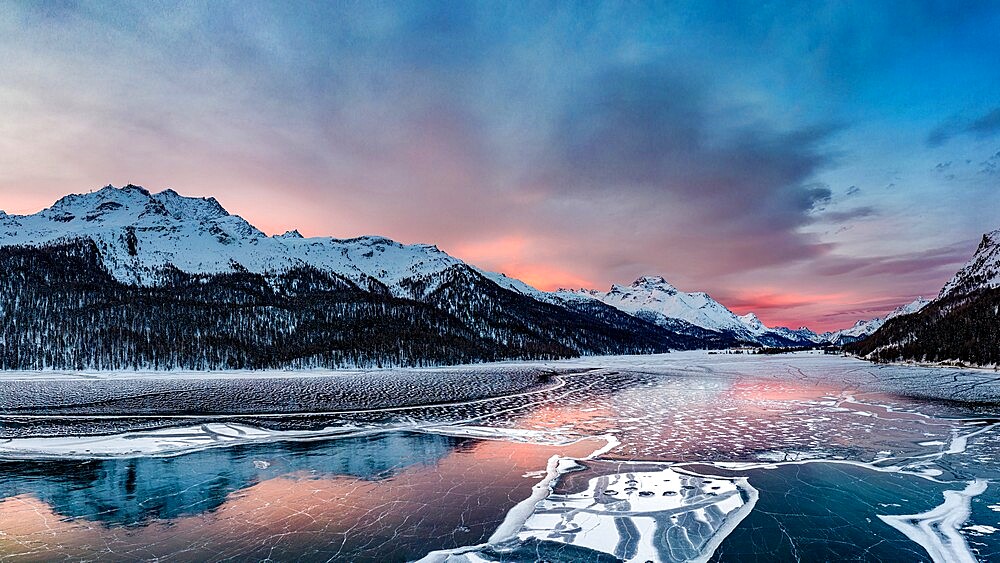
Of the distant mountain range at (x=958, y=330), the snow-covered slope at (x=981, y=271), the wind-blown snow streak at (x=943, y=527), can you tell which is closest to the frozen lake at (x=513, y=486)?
the wind-blown snow streak at (x=943, y=527)

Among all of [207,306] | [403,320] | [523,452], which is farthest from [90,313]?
[523,452]

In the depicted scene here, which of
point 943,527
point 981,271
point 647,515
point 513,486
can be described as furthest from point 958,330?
point 513,486

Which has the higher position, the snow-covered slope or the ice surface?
the snow-covered slope

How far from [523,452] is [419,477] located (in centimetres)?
610

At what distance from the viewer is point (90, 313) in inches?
6673

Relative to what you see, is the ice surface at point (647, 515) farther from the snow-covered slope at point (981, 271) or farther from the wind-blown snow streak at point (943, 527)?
the snow-covered slope at point (981, 271)

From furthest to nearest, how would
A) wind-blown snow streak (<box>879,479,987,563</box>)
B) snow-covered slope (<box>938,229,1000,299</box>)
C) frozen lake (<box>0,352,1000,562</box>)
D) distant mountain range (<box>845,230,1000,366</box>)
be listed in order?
snow-covered slope (<box>938,229,1000,299</box>) < distant mountain range (<box>845,230,1000,366</box>) < frozen lake (<box>0,352,1000,562</box>) < wind-blown snow streak (<box>879,479,987,563</box>)

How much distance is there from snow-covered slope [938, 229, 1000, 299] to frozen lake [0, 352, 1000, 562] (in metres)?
164

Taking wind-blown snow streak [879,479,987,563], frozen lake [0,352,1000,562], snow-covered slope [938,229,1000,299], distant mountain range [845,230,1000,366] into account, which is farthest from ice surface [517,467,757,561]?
snow-covered slope [938,229,1000,299]

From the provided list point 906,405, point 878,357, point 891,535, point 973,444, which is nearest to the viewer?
point 891,535

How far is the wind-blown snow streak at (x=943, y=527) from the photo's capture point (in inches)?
464

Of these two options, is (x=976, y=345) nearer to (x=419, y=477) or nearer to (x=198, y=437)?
(x=419, y=477)

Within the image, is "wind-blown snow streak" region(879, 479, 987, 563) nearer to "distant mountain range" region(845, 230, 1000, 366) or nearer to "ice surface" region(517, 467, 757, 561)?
"ice surface" region(517, 467, 757, 561)

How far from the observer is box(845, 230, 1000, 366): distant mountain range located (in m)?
85.0
